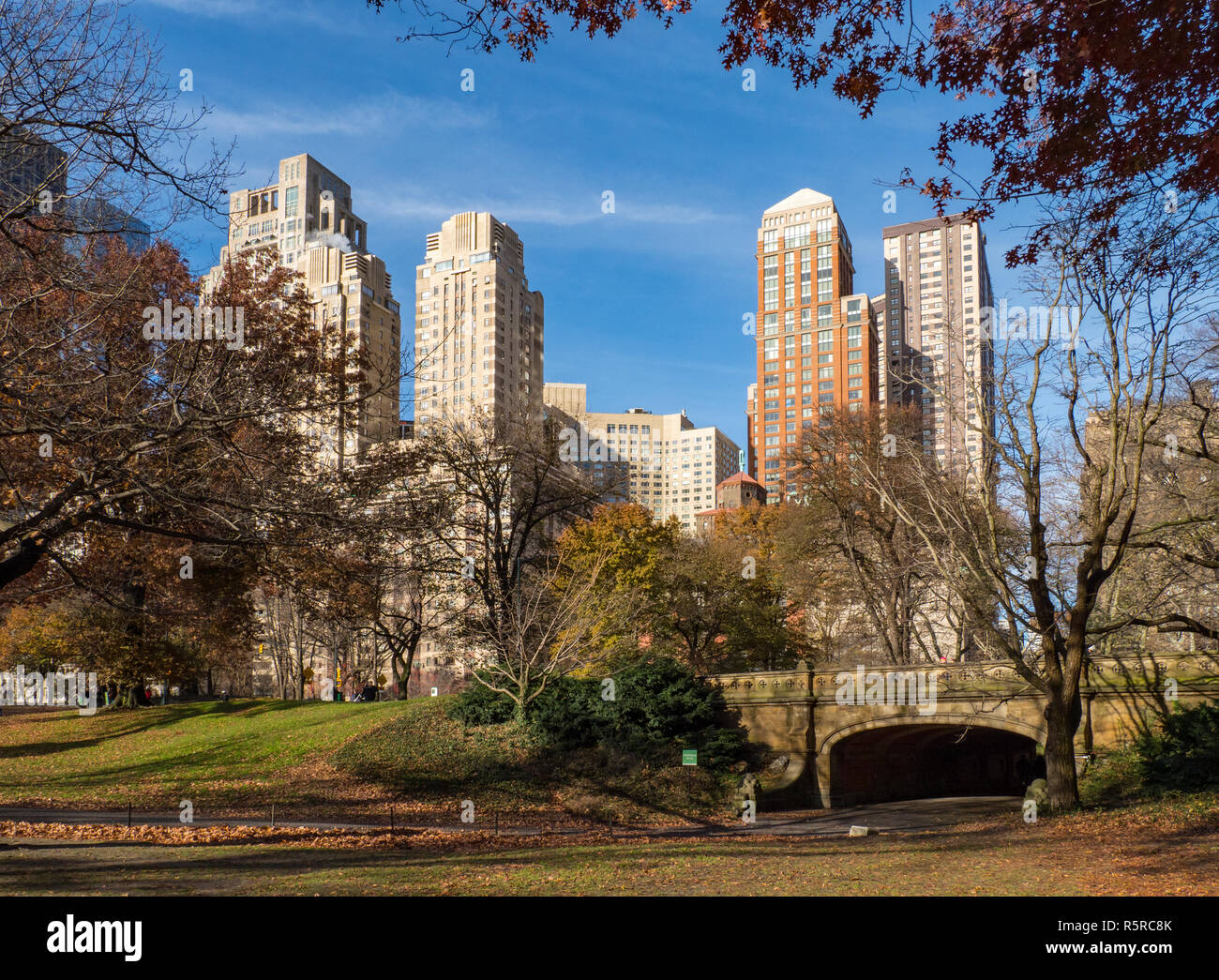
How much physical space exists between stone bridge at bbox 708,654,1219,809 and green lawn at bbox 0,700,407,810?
547 inches

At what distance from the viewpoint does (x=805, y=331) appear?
451 ft

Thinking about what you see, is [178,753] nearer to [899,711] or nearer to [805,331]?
[899,711]

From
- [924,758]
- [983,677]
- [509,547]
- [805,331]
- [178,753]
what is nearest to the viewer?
[178,753]

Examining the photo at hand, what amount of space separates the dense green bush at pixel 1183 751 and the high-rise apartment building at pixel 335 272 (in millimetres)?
20957

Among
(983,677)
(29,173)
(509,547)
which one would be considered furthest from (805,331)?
(29,173)

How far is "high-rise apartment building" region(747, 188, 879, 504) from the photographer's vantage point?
436ft

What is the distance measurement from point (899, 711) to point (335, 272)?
239 ft

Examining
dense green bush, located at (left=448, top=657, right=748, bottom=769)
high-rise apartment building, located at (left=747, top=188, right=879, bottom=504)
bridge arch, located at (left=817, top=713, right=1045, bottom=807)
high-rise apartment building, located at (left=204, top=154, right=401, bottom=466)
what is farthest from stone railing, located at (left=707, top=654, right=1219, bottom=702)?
high-rise apartment building, located at (left=747, top=188, right=879, bottom=504)

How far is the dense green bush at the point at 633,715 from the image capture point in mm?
31109

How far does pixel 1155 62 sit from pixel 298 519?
10.7 meters

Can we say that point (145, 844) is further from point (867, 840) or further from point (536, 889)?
point (867, 840)

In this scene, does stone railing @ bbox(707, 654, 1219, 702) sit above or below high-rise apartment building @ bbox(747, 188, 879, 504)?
below

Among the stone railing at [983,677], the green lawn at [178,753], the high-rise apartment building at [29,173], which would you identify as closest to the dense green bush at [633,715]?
the stone railing at [983,677]

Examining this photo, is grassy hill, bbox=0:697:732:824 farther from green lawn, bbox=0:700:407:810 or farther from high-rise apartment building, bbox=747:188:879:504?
high-rise apartment building, bbox=747:188:879:504
